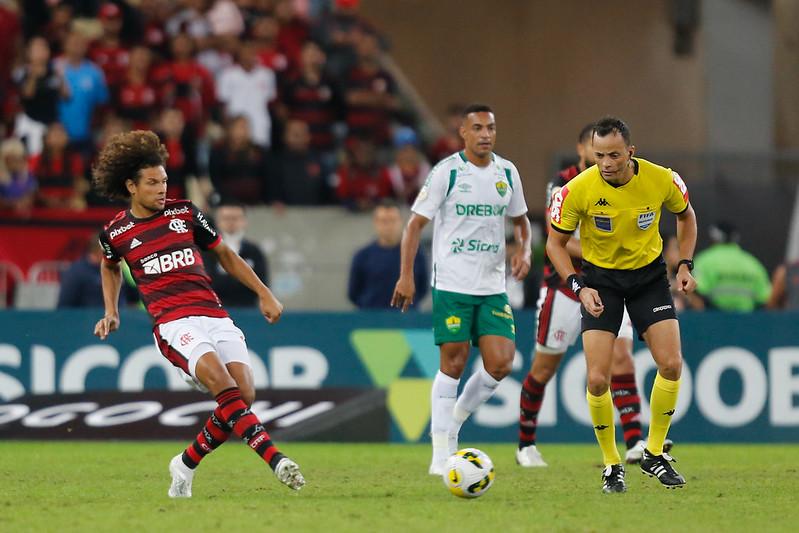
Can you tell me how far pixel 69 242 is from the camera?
668 inches

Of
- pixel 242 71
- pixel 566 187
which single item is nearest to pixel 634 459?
pixel 566 187

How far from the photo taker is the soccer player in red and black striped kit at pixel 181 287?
9070 millimetres

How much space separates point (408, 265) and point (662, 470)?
2303mm

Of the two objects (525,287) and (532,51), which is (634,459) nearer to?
(525,287)

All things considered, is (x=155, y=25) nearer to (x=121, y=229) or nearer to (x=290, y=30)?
(x=290, y=30)

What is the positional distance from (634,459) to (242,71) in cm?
916

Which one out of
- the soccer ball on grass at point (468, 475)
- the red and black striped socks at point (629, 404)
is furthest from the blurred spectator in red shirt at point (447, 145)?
the soccer ball on grass at point (468, 475)

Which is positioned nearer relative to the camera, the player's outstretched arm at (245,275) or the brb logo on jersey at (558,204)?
the player's outstretched arm at (245,275)

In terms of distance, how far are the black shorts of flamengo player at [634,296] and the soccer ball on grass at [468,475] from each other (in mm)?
1179

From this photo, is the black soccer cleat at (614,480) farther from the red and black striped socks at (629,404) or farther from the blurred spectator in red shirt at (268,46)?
the blurred spectator in red shirt at (268,46)

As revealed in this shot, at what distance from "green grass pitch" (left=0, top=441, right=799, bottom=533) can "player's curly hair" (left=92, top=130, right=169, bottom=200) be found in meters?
1.97

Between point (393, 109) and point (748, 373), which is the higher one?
point (393, 109)

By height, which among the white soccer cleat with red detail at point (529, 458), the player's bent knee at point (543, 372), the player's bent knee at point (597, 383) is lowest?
the white soccer cleat with red detail at point (529, 458)

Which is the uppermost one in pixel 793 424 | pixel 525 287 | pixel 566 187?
pixel 566 187
